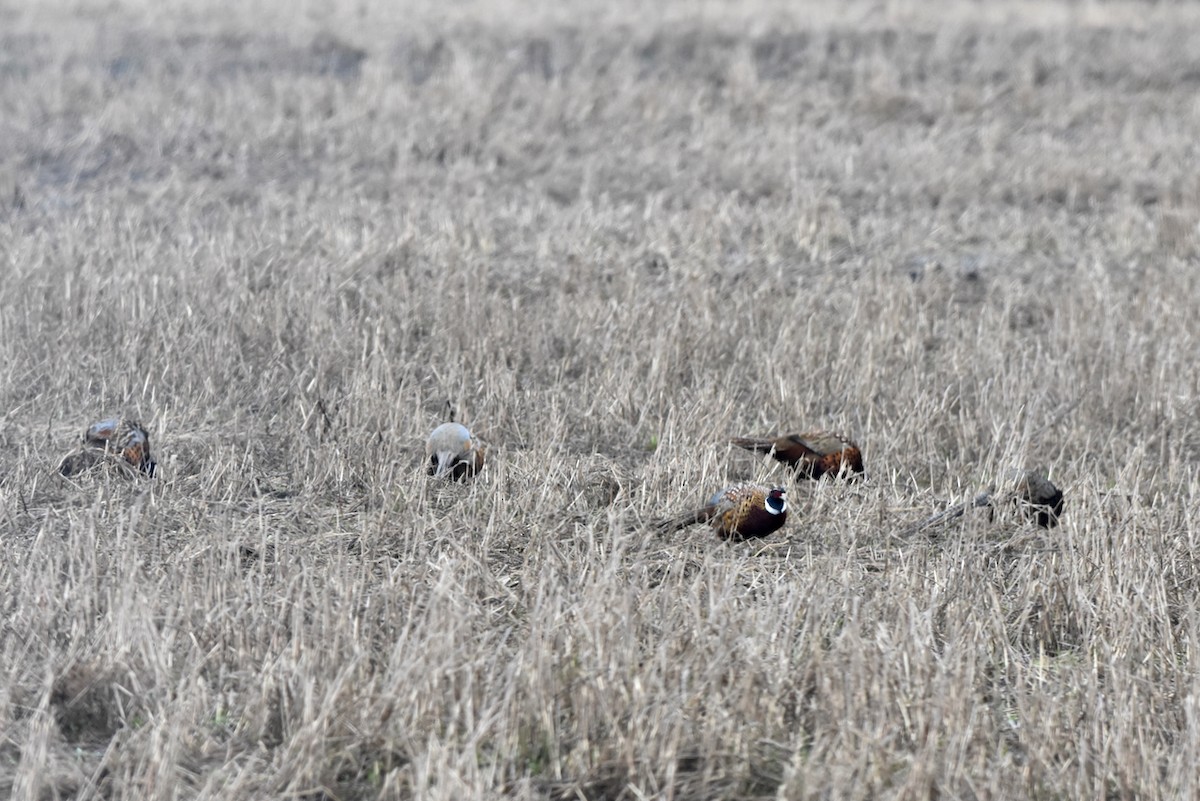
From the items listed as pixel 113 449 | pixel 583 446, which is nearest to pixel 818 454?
pixel 583 446

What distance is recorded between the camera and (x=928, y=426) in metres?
5.39

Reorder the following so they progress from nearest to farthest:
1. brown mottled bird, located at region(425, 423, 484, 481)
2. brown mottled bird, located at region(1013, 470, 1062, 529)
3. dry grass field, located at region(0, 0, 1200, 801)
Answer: dry grass field, located at region(0, 0, 1200, 801)
brown mottled bird, located at region(1013, 470, 1062, 529)
brown mottled bird, located at region(425, 423, 484, 481)

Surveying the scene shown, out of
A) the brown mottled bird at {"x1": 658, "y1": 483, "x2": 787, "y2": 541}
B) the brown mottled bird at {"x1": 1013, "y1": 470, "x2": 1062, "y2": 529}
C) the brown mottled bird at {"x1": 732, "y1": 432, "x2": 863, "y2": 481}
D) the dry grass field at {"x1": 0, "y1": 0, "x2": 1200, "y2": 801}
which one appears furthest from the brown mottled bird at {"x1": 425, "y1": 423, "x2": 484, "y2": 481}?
the brown mottled bird at {"x1": 1013, "y1": 470, "x2": 1062, "y2": 529}

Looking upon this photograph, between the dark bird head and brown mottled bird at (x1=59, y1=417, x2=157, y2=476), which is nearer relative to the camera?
the dark bird head

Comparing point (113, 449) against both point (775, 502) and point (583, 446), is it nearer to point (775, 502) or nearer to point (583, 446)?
point (583, 446)

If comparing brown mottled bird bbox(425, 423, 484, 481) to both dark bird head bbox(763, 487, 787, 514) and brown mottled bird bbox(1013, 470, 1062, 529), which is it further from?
brown mottled bird bbox(1013, 470, 1062, 529)

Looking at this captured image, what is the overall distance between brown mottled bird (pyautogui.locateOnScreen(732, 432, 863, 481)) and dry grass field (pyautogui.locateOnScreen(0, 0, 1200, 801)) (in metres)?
0.11

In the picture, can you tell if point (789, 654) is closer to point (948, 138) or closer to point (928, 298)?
point (928, 298)

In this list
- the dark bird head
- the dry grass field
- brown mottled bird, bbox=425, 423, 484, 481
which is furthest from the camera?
brown mottled bird, bbox=425, 423, 484, 481

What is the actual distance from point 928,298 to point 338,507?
14.3ft

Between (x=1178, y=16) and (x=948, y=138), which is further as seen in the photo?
(x=1178, y=16)

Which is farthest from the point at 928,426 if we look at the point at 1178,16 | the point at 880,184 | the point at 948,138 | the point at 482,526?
the point at 1178,16

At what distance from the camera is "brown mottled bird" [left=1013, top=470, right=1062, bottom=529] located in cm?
439

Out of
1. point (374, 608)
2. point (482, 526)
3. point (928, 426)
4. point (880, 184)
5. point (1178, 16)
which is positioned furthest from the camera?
point (1178, 16)
